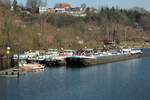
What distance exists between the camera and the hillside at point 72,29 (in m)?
54.9

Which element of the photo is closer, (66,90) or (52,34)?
(66,90)

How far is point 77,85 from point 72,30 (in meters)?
44.4

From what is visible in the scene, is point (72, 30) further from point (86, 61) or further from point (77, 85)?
point (77, 85)

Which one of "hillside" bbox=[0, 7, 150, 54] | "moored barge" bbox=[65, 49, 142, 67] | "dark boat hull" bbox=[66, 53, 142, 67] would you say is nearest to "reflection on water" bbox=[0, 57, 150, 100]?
"dark boat hull" bbox=[66, 53, 142, 67]

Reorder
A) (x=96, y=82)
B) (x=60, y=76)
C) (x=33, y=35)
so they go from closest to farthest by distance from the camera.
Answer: (x=96, y=82)
(x=60, y=76)
(x=33, y=35)

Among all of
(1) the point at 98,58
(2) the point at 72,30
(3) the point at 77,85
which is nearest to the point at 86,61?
(1) the point at 98,58

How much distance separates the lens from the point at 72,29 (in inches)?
3157

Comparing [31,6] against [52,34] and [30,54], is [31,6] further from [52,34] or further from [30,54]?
[30,54]

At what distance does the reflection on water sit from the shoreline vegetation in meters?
8.76

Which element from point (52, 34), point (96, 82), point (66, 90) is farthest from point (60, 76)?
point (52, 34)

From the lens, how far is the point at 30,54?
49.8 metres

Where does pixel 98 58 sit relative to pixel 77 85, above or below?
above

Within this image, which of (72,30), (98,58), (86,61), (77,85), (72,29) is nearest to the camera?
(77,85)

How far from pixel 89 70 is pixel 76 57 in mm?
5195
